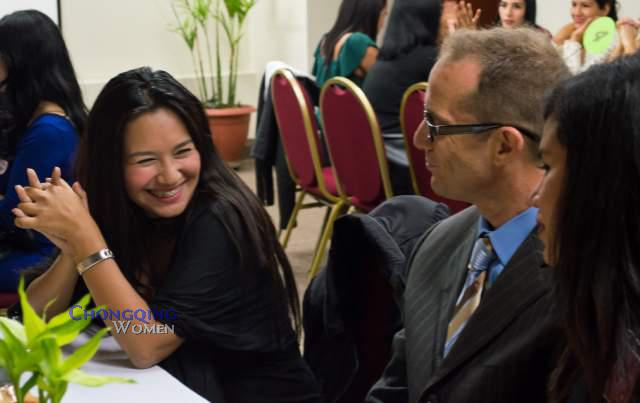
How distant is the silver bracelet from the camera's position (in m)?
1.77

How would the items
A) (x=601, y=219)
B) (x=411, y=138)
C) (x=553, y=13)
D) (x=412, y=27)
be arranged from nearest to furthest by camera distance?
(x=601, y=219) < (x=411, y=138) < (x=412, y=27) < (x=553, y=13)

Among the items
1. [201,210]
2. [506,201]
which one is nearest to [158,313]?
[201,210]

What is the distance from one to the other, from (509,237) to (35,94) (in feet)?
5.83

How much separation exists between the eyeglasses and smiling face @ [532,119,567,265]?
14.2 inches

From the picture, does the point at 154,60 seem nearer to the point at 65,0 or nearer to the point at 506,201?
the point at 65,0

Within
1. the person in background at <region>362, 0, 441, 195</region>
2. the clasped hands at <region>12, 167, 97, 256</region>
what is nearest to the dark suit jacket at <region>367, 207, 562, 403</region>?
the clasped hands at <region>12, 167, 97, 256</region>

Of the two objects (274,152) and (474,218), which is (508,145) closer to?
(474,218)

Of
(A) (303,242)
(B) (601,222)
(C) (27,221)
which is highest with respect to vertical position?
(B) (601,222)

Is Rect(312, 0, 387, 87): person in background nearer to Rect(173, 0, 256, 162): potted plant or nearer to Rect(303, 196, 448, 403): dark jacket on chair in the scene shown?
Rect(173, 0, 256, 162): potted plant

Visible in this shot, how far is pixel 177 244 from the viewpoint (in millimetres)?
1883

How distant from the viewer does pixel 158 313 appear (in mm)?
1781

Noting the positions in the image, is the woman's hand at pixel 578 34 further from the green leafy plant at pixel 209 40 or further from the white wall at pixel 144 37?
the green leafy plant at pixel 209 40

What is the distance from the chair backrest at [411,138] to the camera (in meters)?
3.46

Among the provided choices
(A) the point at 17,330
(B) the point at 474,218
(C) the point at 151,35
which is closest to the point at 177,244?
(B) the point at 474,218
